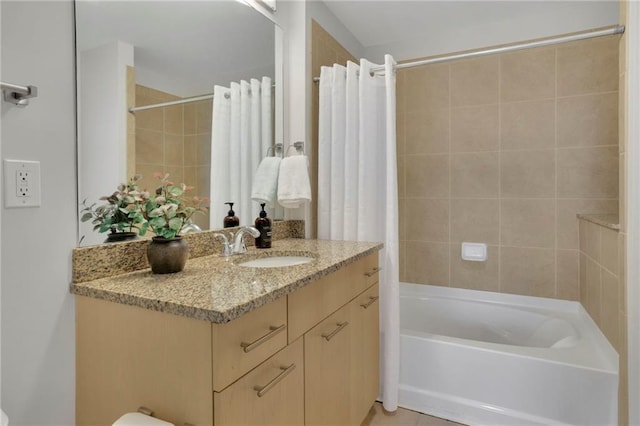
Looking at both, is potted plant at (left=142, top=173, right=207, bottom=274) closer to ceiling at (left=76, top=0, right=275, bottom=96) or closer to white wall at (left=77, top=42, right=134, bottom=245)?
white wall at (left=77, top=42, right=134, bottom=245)

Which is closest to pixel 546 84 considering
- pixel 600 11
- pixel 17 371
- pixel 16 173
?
pixel 600 11

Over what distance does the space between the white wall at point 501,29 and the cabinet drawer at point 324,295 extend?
191 cm

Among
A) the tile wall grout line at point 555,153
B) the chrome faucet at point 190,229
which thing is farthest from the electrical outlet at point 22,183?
the tile wall grout line at point 555,153

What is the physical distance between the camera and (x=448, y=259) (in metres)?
2.70

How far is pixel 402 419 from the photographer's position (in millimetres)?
1829

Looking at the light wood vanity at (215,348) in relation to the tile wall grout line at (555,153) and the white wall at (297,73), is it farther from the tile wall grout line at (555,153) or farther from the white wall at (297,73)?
the tile wall grout line at (555,153)

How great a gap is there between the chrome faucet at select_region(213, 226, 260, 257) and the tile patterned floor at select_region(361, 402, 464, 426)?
1085 mm

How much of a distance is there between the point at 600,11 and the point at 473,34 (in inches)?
29.4

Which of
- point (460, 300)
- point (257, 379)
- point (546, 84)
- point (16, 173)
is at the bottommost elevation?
point (460, 300)

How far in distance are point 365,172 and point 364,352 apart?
917 millimetres

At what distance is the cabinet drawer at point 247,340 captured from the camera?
0.79m

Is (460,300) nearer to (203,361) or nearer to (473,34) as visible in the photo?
(473,34)

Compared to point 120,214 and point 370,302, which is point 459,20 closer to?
point 370,302

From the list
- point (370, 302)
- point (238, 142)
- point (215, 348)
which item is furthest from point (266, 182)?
point (215, 348)
